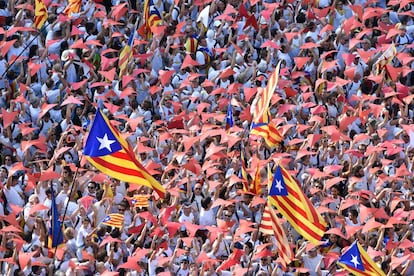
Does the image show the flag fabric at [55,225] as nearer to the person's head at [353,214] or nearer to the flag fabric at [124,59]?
the person's head at [353,214]

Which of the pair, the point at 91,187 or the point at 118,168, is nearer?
the point at 118,168

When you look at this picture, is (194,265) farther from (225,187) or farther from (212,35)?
(212,35)

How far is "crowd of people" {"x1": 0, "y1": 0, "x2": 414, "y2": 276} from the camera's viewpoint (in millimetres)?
19328

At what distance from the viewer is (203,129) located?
2169 centimetres

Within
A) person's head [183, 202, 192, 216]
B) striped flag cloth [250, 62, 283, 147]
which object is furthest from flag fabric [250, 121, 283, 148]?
person's head [183, 202, 192, 216]

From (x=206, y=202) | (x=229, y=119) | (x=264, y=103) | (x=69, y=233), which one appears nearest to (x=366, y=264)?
(x=264, y=103)

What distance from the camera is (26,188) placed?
20359 millimetres

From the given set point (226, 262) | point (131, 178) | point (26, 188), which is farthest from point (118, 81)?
point (131, 178)

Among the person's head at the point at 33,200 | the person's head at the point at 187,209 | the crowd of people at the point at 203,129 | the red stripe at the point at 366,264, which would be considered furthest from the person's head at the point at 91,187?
the red stripe at the point at 366,264

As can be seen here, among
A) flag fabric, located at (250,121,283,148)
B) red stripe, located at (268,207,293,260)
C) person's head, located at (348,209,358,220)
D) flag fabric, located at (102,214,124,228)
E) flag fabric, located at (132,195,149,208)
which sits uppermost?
red stripe, located at (268,207,293,260)

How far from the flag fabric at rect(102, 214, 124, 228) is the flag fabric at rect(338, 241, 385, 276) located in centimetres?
283

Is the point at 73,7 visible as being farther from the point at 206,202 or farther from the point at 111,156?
the point at 111,156

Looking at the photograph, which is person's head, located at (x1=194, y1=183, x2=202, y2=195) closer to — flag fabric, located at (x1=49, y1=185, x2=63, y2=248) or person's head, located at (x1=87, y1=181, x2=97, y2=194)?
person's head, located at (x1=87, y1=181, x2=97, y2=194)

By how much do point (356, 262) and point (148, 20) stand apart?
696 cm
